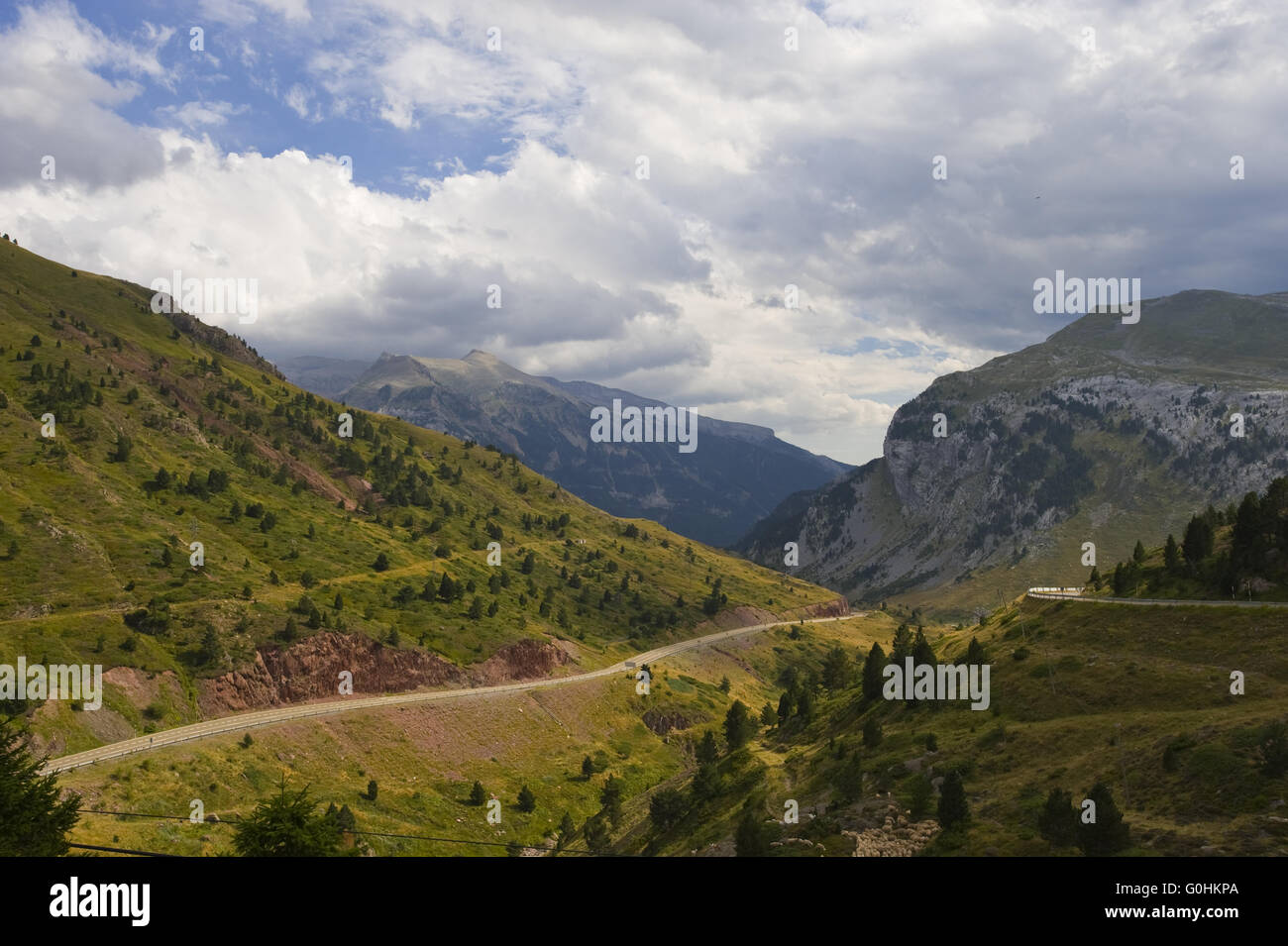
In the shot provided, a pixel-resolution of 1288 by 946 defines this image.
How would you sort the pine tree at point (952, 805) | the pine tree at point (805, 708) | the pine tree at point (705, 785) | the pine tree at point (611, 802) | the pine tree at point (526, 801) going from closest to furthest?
1. the pine tree at point (952, 805)
2. the pine tree at point (705, 785)
3. the pine tree at point (611, 802)
4. the pine tree at point (526, 801)
5. the pine tree at point (805, 708)

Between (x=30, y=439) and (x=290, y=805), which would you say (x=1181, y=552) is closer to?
(x=290, y=805)

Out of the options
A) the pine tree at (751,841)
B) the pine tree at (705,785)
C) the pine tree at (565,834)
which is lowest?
the pine tree at (565,834)

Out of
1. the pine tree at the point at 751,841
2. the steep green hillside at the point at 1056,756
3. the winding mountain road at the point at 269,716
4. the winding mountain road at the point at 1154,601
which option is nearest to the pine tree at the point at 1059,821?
the steep green hillside at the point at 1056,756

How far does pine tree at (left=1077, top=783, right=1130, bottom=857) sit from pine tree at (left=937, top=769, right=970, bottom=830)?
12.1 m

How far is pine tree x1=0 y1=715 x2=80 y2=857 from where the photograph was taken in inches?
1829

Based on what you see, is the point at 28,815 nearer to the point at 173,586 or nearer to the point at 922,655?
the point at 922,655

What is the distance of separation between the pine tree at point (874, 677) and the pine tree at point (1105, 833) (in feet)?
184

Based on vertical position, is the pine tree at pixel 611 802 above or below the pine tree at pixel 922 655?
below

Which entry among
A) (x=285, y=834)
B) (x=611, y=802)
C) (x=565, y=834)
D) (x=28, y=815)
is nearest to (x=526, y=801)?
(x=611, y=802)

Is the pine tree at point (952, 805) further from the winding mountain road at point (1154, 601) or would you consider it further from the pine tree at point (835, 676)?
the pine tree at point (835, 676)

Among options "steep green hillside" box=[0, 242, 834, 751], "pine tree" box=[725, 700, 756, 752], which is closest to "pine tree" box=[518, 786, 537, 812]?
"pine tree" box=[725, 700, 756, 752]

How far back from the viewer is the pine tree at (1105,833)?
171 feet

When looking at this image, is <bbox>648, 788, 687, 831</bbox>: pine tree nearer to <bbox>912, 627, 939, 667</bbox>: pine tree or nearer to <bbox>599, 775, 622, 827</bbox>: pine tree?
<bbox>599, 775, 622, 827</bbox>: pine tree

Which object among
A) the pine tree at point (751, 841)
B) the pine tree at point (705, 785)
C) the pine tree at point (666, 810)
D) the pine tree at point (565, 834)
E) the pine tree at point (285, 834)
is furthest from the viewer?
the pine tree at point (565, 834)
